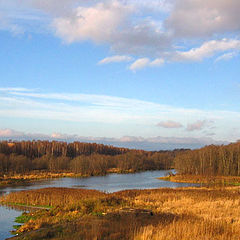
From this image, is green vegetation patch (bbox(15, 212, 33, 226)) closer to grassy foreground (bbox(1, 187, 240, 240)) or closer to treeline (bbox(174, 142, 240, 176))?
grassy foreground (bbox(1, 187, 240, 240))

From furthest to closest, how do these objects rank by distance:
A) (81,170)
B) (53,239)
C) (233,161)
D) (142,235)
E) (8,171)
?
(81,170) < (8,171) < (233,161) < (53,239) < (142,235)

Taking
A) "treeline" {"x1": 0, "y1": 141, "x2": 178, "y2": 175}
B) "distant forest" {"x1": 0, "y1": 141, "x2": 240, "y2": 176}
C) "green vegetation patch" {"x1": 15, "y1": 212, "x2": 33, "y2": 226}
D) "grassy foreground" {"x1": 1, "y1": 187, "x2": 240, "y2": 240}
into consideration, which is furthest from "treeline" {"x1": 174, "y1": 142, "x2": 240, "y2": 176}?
"green vegetation patch" {"x1": 15, "y1": 212, "x2": 33, "y2": 226}

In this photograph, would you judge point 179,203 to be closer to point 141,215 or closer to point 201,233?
point 141,215

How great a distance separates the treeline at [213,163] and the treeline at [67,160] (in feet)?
84.4

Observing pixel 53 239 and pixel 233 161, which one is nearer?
pixel 53 239

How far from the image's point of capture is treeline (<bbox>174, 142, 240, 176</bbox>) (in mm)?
72500

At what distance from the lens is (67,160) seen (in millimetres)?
105750

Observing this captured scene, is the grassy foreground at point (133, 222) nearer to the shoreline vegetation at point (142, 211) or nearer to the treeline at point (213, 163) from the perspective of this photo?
the shoreline vegetation at point (142, 211)

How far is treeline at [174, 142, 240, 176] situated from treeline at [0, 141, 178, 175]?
84.4 feet

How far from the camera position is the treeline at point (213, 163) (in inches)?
2854

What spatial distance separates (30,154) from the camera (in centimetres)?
13412

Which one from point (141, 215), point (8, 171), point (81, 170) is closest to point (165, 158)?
point (81, 170)

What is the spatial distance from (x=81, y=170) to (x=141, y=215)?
72.8 meters

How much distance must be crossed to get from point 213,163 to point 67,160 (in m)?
51.4
